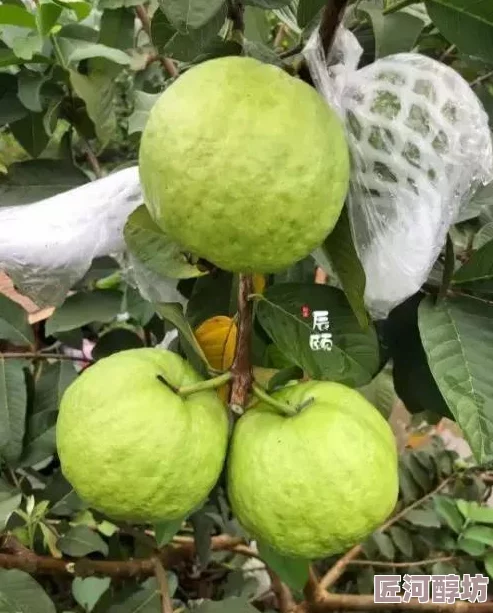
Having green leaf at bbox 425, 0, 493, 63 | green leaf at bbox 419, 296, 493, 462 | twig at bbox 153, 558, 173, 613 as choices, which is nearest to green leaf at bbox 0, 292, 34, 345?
twig at bbox 153, 558, 173, 613

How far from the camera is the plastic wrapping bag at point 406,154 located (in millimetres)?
575

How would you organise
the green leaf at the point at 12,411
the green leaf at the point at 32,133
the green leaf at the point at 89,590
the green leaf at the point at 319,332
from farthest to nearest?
the green leaf at the point at 89,590, the green leaf at the point at 32,133, the green leaf at the point at 12,411, the green leaf at the point at 319,332

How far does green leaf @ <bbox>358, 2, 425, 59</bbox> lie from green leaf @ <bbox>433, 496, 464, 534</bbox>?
0.68 metres

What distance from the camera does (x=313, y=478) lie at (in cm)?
51

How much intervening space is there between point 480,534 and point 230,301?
0.63 meters

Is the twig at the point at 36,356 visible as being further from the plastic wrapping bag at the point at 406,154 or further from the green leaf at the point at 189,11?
the green leaf at the point at 189,11

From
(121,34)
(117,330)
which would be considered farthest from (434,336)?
(121,34)

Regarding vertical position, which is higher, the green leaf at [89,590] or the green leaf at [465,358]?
the green leaf at [465,358]

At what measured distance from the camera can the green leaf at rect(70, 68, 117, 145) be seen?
2.89ft

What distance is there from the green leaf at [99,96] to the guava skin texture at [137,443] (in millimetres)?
431

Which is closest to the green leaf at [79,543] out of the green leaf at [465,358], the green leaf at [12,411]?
the green leaf at [12,411]

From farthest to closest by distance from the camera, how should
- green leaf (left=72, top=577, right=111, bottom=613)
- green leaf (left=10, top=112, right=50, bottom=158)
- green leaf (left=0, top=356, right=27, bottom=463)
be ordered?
green leaf (left=72, top=577, right=111, bottom=613)
green leaf (left=10, top=112, right=50, bottom=158)
green leaf (left=0, top=356, right=27, bottom=463)

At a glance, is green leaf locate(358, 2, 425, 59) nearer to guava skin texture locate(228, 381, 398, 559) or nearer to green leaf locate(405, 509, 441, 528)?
guava skin texture locate(228, 381, 398, 559)

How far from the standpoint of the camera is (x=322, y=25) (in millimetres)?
521
